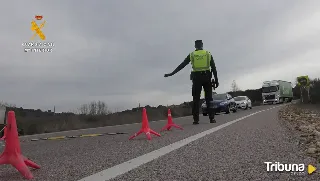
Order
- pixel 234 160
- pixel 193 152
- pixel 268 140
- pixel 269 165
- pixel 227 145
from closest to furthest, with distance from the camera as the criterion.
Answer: pixel 269 165 < pixel 234 160 < pixel 193 152 < pixel 227 145 < pixel 268 140

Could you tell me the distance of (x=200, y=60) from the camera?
10703 mm

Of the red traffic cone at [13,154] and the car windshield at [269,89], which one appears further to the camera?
the car windshield at [269,89]

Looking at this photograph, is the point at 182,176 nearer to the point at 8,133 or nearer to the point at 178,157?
the point at 178,157

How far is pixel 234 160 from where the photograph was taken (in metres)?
4.16

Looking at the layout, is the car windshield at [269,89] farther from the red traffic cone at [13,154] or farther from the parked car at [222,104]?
→ the red traffic cone at [13,154]

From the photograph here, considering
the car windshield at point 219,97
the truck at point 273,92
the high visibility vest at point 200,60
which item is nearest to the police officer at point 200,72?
the high visibility vest at point 200,60

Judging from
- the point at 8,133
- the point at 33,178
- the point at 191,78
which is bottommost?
the point at 33,178

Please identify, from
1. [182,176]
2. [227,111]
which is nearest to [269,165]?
[182,176]

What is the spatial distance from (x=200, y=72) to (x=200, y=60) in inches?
14.6

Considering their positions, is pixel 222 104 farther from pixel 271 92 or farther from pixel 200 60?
pixel 271 92

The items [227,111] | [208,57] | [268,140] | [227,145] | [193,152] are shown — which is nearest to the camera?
[193,152]

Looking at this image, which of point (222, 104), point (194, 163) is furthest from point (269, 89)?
point (194, 163)

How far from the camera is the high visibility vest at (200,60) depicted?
10638mm

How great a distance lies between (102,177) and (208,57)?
298 inches
